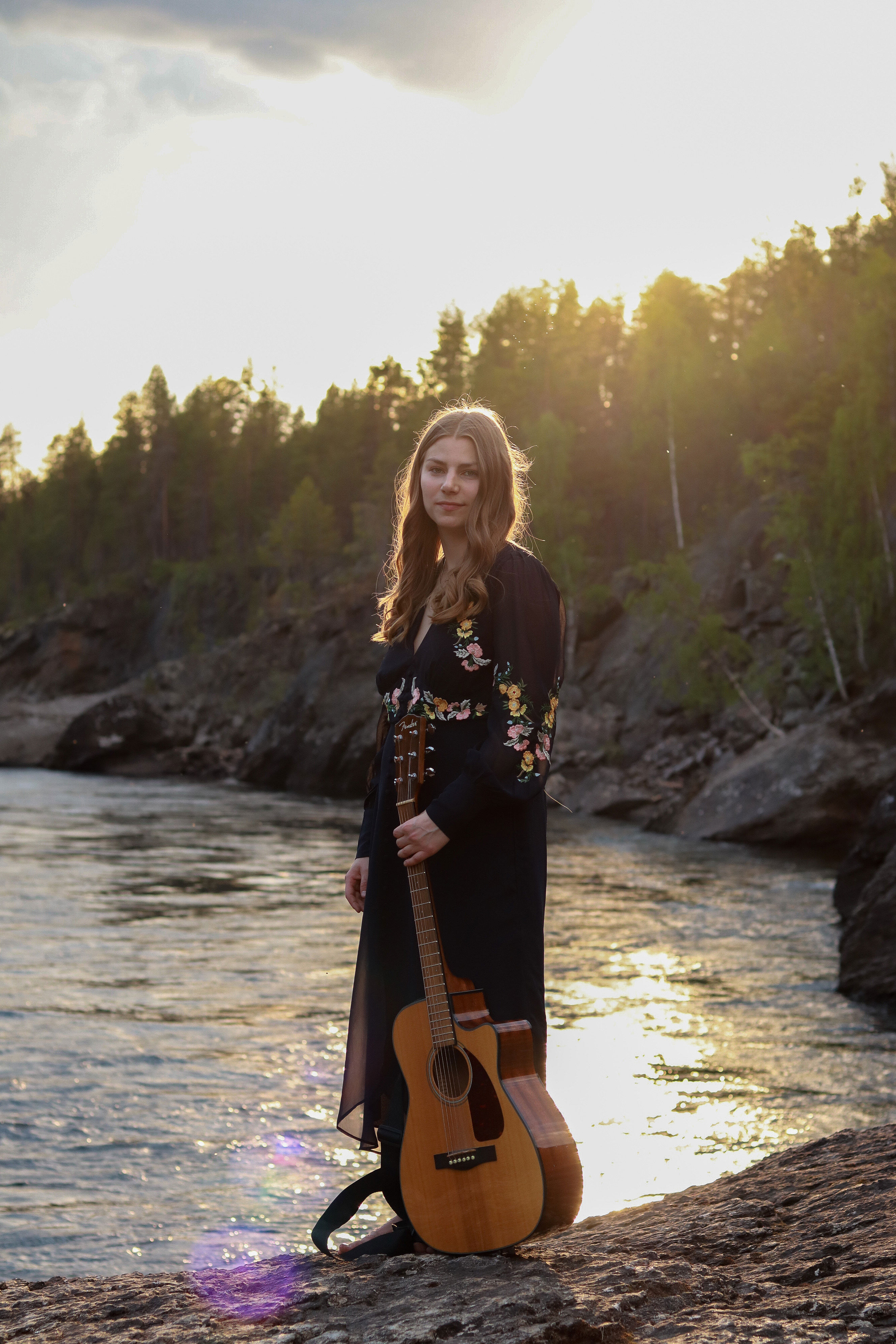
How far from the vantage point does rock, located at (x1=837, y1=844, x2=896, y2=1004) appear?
27.6 ft

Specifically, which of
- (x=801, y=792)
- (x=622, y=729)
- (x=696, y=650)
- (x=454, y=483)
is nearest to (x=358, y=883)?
(x=454, y=483)

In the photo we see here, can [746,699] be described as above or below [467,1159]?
above

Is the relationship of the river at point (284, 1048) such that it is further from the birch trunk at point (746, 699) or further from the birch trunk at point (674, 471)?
the birch trunk at point (674, 471)

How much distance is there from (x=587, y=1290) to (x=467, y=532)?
81.7 inches

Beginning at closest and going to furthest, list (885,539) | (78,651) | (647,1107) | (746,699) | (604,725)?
(647,1107), (746,699), (885,539), (604,725), (78,651)

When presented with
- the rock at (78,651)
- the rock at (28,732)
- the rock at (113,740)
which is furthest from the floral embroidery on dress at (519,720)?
the rock at (78,651)

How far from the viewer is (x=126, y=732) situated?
39844 mm

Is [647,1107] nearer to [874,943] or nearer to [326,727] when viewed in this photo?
[874,943]

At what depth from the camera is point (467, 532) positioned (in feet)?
12.5

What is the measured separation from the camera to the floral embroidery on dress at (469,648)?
3600 millimetres

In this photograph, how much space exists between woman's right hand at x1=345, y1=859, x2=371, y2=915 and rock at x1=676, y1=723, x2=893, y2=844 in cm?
1580

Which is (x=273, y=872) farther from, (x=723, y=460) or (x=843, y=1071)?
(x=723, y=460)

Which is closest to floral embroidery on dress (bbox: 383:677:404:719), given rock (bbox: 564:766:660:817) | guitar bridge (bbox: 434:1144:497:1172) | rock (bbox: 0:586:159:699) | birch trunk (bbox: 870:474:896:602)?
guitar bridge (bbox: 434:1144:497:1172)

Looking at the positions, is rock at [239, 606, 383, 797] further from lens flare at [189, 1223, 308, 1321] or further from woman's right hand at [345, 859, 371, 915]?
lens flare at [189, 1223, 308, 1321]
